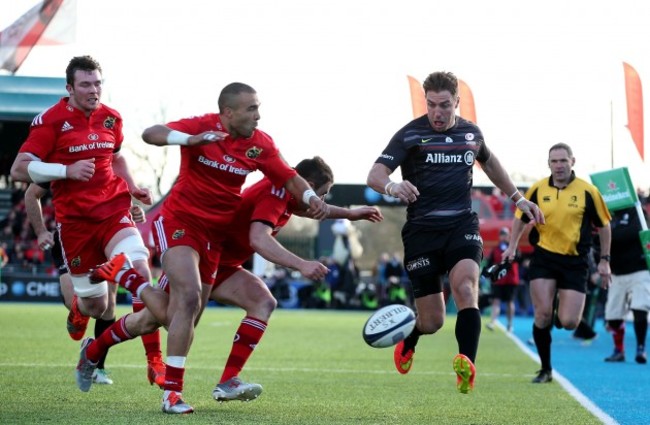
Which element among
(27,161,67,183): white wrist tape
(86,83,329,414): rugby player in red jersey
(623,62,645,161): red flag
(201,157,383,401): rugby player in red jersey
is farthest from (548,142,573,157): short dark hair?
(623,62,645,161): red flag

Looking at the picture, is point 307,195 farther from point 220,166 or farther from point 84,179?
point 84,179

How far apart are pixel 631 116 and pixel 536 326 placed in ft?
46.6

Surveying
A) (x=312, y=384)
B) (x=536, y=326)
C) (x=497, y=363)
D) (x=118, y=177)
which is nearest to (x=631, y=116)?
(x=497, y=363)

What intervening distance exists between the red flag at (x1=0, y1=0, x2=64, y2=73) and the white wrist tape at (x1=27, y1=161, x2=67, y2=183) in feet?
70.6

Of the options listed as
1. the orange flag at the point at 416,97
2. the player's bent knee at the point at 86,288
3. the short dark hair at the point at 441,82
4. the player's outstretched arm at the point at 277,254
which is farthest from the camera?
the orange flag at the point at 416,97

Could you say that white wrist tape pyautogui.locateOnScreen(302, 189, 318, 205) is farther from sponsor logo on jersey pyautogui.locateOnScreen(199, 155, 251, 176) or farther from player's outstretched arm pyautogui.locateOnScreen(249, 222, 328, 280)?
sponsor logo on jersey pyautogui.locateOnScreen(199, 155, 251, 176)

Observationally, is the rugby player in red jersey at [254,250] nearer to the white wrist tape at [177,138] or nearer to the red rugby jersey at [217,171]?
the red rugby jersey at [217,171]

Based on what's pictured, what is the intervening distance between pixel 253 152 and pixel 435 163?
1455mm

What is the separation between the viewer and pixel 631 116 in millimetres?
26000

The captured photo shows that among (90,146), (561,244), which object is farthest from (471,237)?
(561,244)

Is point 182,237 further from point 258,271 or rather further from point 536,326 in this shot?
point 258,271

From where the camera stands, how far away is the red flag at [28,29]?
97.4 feet

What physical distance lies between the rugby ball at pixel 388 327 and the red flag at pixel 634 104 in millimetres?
17725

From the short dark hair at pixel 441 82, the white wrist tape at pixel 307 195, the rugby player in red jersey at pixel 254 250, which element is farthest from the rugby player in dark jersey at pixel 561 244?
the white wrist tape at pixel 307 195
